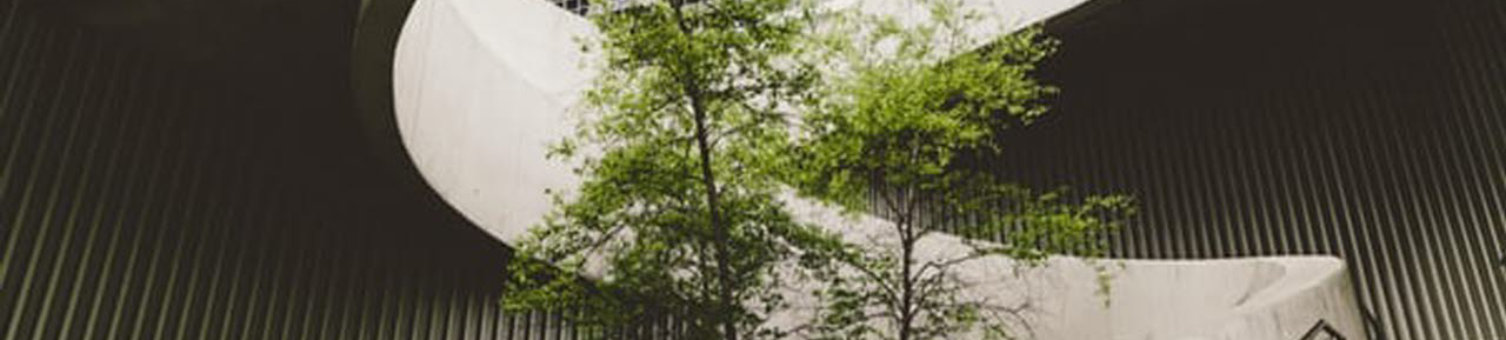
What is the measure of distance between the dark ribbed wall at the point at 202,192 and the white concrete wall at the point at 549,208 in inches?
12.4

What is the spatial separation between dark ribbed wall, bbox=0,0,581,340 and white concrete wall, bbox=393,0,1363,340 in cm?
31

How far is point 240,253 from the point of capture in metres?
7.02

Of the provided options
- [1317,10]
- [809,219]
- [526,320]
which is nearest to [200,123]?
[526,320]

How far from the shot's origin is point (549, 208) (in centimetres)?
838

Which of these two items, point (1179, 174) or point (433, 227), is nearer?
point (433, 227)

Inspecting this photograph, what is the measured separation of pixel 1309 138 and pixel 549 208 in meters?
5.69

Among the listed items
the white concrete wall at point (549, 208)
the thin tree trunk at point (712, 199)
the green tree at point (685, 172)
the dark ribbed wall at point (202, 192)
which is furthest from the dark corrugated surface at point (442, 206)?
the thin tree trunk at point (712, 199)

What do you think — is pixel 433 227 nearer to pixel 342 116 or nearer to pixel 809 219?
pixel 342 116

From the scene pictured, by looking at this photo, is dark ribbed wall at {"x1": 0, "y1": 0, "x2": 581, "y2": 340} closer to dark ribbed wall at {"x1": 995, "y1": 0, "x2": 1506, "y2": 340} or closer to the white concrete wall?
the white concrete wall

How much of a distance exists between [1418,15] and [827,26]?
14.2ft

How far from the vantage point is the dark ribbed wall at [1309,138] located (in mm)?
8953

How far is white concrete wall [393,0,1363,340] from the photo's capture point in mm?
7324

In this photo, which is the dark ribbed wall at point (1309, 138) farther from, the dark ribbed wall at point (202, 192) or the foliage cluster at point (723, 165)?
the dark ribbed wall at point (202, 192)

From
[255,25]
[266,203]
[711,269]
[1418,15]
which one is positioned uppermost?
[1418,15]
